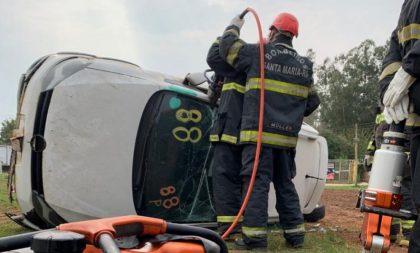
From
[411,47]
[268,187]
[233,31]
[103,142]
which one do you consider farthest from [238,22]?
[411,47]

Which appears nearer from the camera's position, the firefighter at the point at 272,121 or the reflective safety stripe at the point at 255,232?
the reflective safety stripe at the point at 255,232

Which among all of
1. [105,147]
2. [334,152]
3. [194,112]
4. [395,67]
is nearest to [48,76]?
[105,147]

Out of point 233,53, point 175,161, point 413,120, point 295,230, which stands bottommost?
point 295,230

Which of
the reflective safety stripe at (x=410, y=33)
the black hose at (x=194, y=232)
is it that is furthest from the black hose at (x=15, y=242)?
the reflective safety stripe at (x=410, y=33)

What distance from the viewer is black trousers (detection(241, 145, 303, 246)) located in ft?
11.9

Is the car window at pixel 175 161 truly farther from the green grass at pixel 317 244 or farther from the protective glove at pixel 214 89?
the green grass at pixel 317 244

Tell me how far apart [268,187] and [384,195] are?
4.63ft

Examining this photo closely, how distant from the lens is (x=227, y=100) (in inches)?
154

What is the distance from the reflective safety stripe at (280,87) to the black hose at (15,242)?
2.76 meters

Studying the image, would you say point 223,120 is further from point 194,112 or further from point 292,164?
point 292,164

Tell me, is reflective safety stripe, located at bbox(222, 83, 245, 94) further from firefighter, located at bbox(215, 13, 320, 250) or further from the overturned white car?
the overturned white car

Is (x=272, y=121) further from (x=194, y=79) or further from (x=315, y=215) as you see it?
(x=315, y=215)

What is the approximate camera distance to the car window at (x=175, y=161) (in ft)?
12.0

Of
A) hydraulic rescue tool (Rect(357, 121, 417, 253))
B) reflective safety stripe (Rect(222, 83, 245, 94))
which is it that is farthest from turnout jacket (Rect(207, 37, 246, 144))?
hydraulic rescue tool (Rect(357, 121, 417, 253))
